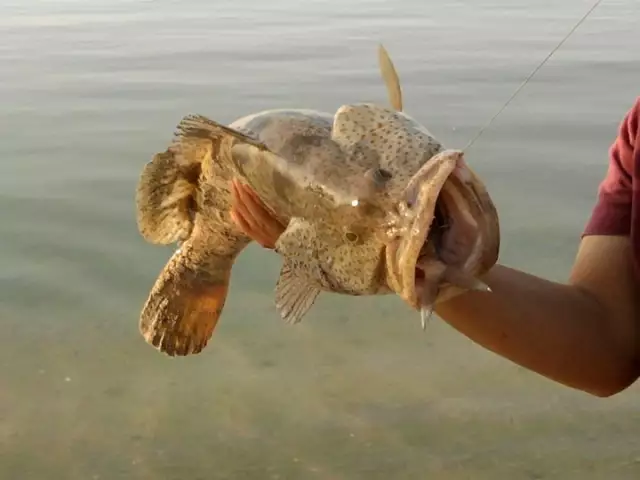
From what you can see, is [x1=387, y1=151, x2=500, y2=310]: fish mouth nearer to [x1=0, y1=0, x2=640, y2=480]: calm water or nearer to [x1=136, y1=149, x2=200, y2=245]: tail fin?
[x1=136, y1=149, x2=200, y2=245]: tail fin

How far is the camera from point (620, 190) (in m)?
2.46

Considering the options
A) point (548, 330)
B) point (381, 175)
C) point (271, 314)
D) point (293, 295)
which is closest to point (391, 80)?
point (381, 175)

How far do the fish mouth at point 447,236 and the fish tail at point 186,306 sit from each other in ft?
4.17

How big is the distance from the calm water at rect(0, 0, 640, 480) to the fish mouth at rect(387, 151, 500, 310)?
193 centimetres

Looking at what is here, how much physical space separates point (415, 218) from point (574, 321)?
3.46 ft

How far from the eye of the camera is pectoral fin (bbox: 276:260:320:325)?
186 cm

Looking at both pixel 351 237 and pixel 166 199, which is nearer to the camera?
pixel 351 237

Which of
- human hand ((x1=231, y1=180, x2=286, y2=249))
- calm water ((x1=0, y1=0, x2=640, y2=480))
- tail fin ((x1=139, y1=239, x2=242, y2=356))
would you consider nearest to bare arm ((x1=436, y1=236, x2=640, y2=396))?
human hand ((x1=231, y1=180, x2=286, y2=249))

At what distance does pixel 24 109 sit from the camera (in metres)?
7.08

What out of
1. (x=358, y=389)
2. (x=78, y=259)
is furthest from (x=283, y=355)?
(x=78, y=259)

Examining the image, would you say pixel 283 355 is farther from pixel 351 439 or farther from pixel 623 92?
pixel 623 92

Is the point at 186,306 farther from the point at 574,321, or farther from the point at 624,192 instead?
the point at 624,192

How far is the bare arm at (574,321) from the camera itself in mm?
2275

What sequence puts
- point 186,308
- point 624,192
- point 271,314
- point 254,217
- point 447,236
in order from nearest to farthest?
point 447,236 → point 254,217 → point 624,192 → point 186,308 → point 271,314
